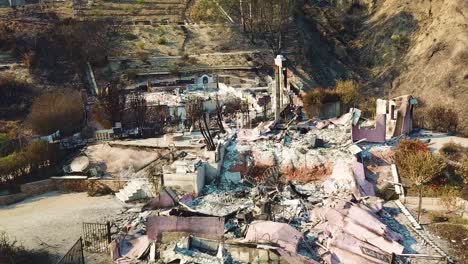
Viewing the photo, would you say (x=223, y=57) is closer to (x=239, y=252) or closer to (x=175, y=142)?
(x=175, y=142)

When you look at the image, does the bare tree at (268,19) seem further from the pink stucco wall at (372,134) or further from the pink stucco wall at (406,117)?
the pink stucco wall at (372,134)

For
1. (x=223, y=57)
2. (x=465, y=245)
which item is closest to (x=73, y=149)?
(x=465, y=245)

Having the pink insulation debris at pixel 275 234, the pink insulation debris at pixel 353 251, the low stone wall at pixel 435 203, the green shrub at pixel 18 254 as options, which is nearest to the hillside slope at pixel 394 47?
the low stone wall at pixel 435 203

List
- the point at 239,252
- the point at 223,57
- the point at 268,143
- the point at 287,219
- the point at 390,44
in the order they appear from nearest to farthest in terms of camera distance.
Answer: the point at 239,252
the point at 287,219
the point at 268,143
the point at 223,57
the point at 390,44

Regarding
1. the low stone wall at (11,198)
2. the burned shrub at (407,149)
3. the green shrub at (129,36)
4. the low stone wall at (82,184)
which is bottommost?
the low stone wall at (11,198)

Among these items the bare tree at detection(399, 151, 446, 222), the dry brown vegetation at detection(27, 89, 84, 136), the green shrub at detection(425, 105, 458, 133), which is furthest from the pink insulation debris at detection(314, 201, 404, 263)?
the dry brown vegetation at detection(27, 89, 84, 136)

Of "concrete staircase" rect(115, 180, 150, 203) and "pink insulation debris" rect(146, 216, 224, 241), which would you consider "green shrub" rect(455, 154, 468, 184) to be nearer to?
"pink insulation debris" rect(146, 216, 224, 241)

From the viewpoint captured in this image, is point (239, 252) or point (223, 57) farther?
point (223, 57)

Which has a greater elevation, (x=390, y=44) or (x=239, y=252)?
(x=390, y=44)
